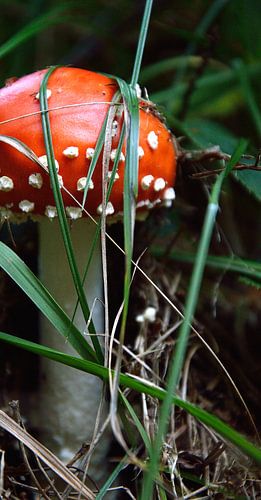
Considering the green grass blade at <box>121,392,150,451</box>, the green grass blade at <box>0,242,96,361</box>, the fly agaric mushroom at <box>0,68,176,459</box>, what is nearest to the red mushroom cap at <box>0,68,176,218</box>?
the fly agaric mushroom at <box>0,68,176,459</box>

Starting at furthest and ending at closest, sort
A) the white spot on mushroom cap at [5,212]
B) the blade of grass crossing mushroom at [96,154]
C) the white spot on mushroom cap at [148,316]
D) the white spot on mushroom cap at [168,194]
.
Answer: the white spot on mushroom cap at [148,316]
the white spot on mushroom cap at [168,194]
the white spot on mushroom cap at [5,212]
the blade of grass crossing mushroom at [96,154]

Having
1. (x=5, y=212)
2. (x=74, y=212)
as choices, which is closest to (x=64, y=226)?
(x=74, y=212)

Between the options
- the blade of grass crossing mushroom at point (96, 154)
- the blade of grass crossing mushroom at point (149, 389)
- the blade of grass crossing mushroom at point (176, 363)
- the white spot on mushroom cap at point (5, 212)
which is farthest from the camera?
the white spot on mushroom cap at point (5, 212)

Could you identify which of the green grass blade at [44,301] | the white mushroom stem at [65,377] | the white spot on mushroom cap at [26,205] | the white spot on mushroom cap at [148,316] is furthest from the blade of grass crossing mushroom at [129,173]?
the white spot on mushroom cap at [148,316]

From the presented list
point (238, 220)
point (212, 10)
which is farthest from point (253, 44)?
point (238, 220)

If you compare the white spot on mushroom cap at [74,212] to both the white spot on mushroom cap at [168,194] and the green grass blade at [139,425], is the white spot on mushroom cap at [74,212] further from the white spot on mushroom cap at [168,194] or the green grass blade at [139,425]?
the green grass blade at [139,425]

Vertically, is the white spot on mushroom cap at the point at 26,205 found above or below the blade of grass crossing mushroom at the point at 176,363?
above
